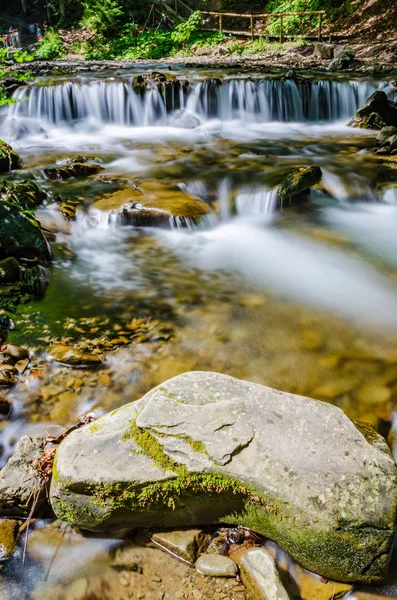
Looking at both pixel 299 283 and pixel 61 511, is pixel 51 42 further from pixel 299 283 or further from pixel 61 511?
pixel 61 511

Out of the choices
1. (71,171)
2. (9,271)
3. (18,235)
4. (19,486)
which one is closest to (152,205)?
(18,235)

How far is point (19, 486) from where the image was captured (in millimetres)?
2377

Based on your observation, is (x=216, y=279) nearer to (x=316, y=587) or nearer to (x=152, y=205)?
(x=152, y=205)

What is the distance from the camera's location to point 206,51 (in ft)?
76.5

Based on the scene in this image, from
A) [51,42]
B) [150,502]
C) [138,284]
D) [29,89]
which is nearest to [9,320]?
[138,284]

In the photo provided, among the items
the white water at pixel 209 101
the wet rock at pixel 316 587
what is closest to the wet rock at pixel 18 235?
the wet rock at pixel 316 587

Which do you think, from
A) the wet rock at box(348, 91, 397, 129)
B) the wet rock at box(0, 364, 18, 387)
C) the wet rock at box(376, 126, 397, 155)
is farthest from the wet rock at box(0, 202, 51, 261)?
the wet rock at box(348, 91, 397, 129)

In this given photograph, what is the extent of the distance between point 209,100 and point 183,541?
43.8 feet

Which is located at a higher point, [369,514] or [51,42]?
[51,42]

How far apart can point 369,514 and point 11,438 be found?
91.3 inches

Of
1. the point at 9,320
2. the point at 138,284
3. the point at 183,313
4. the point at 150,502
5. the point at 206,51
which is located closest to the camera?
the point at 150,502

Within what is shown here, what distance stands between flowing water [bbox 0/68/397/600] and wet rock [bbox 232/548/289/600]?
0.74 meters

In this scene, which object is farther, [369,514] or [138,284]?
[138,284]

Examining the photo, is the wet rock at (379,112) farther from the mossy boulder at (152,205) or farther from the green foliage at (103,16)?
the green foliage at (103,16)
